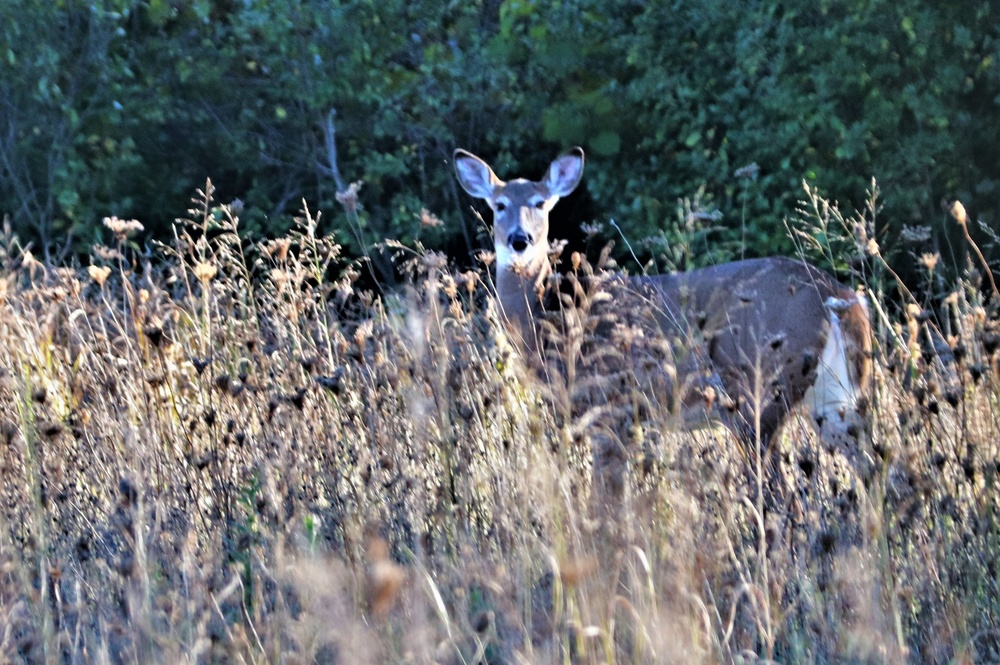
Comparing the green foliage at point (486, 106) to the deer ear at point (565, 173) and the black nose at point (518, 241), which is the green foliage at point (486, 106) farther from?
the black nose at point (518, 241)

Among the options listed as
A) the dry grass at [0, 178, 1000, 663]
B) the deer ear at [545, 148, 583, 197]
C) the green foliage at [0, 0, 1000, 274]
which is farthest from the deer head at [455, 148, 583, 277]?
the dry grass at [0, 178, 1000, 663]

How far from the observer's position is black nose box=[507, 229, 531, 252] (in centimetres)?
660

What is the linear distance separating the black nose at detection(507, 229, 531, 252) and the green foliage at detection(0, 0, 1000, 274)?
280 centimetres

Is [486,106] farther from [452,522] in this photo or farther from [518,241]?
[452,522]

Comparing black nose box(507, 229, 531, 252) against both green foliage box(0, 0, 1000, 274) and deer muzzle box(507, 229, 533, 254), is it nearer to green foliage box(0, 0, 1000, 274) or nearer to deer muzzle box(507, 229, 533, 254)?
deer muzzle box(507, 229, 533, 254)

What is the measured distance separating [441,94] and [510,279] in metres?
4.66

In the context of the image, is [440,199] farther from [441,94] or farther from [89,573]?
[89,573]

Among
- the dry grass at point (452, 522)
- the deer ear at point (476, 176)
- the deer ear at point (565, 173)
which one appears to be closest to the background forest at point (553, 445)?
the dry grass at point (452, 522)

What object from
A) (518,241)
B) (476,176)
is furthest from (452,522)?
(476,176)

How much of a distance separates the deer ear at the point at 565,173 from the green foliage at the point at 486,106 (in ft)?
6.58

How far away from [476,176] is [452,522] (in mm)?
4441

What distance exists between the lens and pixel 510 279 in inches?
258

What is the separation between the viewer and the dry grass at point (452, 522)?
2404mm

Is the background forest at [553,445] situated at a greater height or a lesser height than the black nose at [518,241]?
greater
